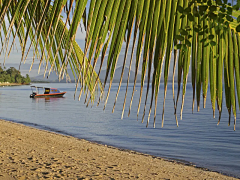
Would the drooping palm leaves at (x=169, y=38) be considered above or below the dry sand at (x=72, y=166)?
above

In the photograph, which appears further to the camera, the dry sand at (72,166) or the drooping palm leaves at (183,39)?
the dry sand at (72,166)

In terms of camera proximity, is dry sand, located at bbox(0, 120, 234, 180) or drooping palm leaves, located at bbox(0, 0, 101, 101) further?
dry sand, located at bbox(0, 120, 234, 180)

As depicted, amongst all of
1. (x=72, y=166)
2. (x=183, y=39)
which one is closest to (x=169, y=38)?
(x=183, y=39)

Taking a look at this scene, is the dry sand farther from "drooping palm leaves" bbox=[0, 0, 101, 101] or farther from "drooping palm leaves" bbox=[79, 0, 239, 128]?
"drooping palm leaves" bbox=[79, 0, 239, 128]

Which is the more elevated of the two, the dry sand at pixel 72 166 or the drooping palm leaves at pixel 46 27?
the drooping palm leaves at pixel 46 27

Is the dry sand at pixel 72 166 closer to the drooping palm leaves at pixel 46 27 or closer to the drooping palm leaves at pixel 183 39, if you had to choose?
the drooping palm leaves at pixel 46 27

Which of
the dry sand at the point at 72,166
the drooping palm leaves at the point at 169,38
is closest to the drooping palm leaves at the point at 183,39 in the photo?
the drooping palm leaves at the point at 169,38

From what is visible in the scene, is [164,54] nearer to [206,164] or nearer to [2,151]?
[2,151]

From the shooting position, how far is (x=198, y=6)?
3.25ft

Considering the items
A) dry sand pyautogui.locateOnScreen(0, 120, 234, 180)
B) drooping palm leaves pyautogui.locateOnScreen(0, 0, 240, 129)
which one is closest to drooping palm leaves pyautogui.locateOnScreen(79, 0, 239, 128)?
drooping palm leaves pyautogui.locateOnScreen(0, 0, 240, 129)

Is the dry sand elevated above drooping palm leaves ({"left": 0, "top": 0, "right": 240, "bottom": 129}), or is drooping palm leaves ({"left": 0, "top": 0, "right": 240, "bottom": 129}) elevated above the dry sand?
drooping palm leaves ({"left": 0, "top": 0, "right": 240, "bottom": 129})

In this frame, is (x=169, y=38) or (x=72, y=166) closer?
(x=169, y=38)

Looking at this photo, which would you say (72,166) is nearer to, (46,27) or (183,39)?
(46,27)

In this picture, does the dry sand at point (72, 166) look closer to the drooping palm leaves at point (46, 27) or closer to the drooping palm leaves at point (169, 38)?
the drooping palm leaves at point (46, 27)
